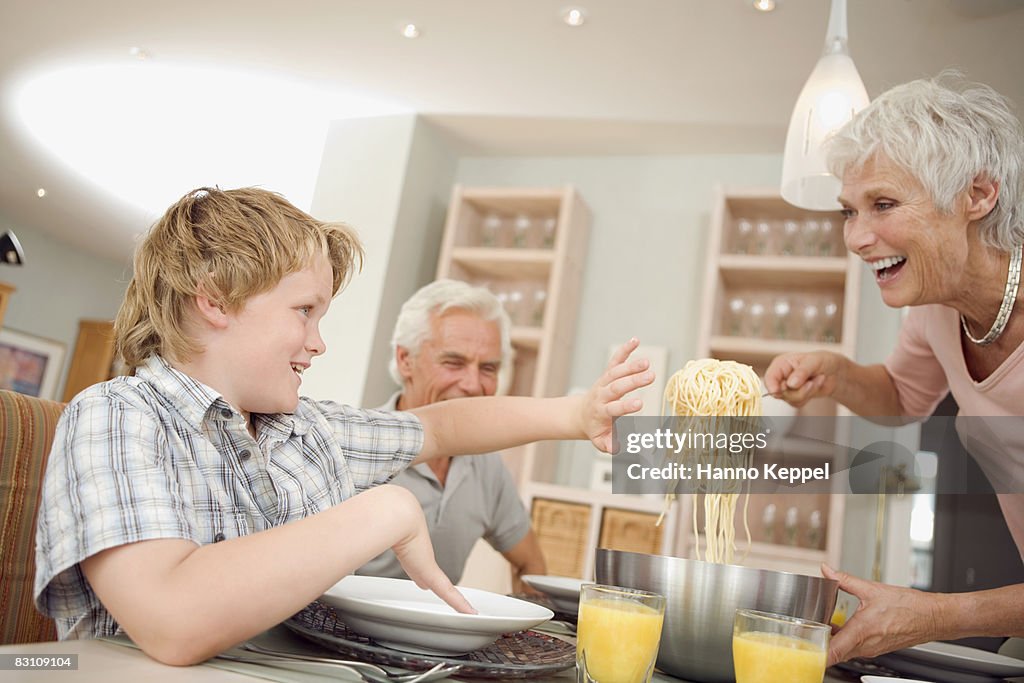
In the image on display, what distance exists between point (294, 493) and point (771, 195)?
2731 mm

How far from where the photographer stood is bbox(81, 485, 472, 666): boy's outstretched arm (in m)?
0.62

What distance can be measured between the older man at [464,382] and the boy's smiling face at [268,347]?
96 centimetres

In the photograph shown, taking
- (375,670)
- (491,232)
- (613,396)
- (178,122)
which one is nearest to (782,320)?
(491,232)

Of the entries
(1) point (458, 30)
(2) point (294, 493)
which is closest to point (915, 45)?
(1) point (458, 30)

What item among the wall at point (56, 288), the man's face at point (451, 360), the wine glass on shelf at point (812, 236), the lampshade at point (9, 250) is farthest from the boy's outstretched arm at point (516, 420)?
the wall at point (56, 288)

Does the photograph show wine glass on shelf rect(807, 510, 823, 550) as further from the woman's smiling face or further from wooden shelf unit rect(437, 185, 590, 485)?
the woman's smiling face

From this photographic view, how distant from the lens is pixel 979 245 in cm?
134

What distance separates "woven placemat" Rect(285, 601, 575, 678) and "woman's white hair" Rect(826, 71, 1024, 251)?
0.95 meters

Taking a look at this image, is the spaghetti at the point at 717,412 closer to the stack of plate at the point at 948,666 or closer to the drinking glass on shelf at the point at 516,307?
the stack of plate at the point at 948,666

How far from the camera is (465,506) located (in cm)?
183

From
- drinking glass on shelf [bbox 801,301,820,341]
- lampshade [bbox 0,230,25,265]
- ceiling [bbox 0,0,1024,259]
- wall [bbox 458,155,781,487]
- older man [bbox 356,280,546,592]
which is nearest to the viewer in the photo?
older man [bbox 356,280,546,592]

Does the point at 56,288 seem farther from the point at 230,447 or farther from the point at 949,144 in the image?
the point at 949,144

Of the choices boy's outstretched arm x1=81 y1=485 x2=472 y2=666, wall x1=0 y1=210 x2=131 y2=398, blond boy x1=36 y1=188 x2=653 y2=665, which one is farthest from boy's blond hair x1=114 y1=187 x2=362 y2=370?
wall x1=0 y1=210 x2=131 y2=398

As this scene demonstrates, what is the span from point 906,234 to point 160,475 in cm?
116
